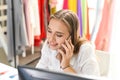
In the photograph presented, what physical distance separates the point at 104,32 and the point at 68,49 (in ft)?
1.47

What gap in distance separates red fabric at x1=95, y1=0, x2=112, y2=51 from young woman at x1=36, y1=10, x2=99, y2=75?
1.18 ft

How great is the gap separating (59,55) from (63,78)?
0.65 m

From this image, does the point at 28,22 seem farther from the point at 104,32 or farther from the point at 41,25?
the point at 104,32

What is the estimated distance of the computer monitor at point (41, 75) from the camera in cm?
67

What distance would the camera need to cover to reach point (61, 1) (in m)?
1.82

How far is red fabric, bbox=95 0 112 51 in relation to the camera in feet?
5.02

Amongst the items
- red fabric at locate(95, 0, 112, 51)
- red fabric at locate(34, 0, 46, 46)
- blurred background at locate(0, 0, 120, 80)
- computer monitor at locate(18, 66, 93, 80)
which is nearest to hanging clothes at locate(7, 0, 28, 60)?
blurred background at locate(0, 0, 120, 80)

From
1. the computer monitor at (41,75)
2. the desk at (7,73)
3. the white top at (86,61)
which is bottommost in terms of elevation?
the desk at (7,73)

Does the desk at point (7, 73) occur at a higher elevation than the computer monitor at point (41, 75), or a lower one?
lower

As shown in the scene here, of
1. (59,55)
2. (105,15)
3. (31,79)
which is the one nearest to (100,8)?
(105,15)

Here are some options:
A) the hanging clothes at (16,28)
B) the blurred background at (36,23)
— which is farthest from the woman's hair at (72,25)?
the hanging clothes at (16,28)

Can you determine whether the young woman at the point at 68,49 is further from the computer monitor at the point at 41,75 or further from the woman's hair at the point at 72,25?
the computer monitor at the point at 41,75

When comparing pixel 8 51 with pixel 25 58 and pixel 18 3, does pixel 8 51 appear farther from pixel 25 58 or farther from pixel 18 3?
pixel 18 3

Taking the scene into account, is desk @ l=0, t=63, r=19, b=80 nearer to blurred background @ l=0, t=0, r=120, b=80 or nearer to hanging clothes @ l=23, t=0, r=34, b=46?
blurred background @ l=0, t=0, r=120, b=80
